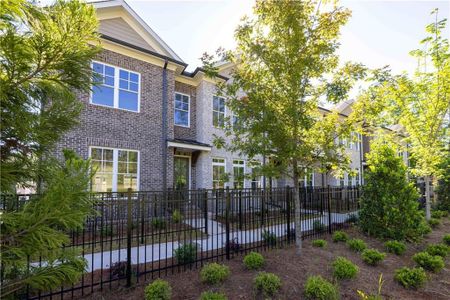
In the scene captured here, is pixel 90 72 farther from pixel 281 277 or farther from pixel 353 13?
pixel 353 13

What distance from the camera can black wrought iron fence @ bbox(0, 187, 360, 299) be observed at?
451 cm

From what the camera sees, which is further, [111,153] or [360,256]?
[111,153]

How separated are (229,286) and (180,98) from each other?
10561mm

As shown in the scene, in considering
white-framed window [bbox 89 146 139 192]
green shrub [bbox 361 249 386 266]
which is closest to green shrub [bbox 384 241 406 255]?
green shrub [bbox 361 249 386 266]

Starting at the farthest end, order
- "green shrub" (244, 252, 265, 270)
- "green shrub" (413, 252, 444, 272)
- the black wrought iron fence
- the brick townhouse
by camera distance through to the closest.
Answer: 1. the brick townhouse
2. "green shrub" (413, 252, 444, 272)
3. "green shrub" (244, 252, 265, 270)
4. the black wrought iron fence

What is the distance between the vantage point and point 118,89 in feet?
33.8

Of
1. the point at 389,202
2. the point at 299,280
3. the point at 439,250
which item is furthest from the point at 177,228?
the point at 439,250

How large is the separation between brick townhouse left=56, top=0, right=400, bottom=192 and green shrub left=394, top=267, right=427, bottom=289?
486cm

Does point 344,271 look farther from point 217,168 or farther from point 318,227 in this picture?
point 217,168

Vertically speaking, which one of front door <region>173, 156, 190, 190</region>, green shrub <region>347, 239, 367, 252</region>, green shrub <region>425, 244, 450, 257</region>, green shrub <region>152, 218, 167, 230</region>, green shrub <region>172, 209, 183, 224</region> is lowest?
green shrub <region>425, 244, 450, 257</region>

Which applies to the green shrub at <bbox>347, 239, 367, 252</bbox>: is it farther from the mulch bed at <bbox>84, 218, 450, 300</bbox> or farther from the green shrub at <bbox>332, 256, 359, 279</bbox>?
the green shrub at <bbox>332, 256, 359, 279</bbox>

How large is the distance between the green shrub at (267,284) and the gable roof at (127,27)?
1060 centimetres

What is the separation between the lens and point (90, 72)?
222cm

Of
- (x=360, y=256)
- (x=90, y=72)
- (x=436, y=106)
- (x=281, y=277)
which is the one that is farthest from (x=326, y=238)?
(x=90, y=72)
